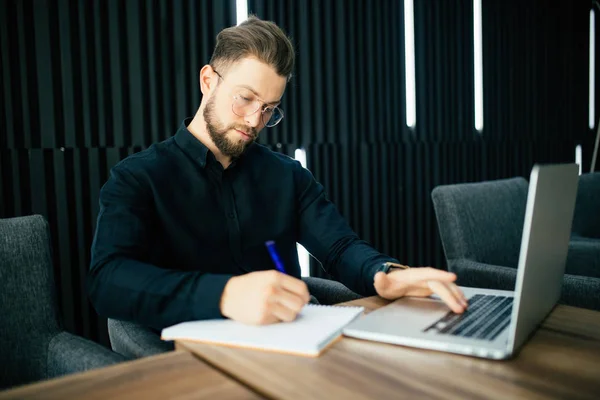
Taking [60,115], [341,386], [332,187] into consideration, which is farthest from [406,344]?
[332,187]

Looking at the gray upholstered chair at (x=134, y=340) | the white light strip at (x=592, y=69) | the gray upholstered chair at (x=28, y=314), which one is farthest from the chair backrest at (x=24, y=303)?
the white light strip at (x=592, y=69)

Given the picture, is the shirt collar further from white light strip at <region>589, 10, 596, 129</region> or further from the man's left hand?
white light strip at <region>589, 10, 596, 129</region>

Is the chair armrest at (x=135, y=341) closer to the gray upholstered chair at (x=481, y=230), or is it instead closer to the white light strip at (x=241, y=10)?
the gray upholstered chair at (x=481, y=230)

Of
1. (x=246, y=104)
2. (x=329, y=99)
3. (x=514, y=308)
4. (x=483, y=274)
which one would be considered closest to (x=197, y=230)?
(x=246, y=104)

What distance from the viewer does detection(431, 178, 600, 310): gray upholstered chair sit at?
6.66ft

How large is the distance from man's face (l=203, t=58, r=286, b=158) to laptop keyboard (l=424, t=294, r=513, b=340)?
80 centimetres

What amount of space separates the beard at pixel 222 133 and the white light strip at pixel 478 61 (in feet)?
9.05

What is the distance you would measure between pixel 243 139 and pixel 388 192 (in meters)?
1.96

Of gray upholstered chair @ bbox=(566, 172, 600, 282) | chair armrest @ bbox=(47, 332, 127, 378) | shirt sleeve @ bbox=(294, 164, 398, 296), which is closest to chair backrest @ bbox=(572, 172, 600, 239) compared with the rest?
gray upholstered chair @ bbox=(566, 172, 600, 282)

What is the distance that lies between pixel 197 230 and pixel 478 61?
3.03 m

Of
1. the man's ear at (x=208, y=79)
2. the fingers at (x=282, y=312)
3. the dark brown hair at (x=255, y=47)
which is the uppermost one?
the dark brown hair at (x=255, y=47)

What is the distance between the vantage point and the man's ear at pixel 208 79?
5.15 feet

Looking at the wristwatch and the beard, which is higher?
the beard

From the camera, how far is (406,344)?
2.86 feet
